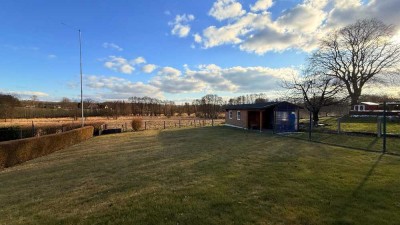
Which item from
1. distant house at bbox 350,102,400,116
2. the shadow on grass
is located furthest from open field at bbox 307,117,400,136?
the shadow on grass

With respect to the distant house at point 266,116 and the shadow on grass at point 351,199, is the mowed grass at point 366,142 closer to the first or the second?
the shadow on grass at point 351,199

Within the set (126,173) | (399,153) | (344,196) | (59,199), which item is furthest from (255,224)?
(399,153)

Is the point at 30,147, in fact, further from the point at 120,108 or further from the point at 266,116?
the point at 120,108

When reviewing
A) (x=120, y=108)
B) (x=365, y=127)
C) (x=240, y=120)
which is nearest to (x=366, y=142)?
(x=365, y=127)

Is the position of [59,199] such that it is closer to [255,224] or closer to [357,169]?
[255,224]

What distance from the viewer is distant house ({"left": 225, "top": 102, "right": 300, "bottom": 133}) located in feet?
83.1

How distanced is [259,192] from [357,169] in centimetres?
434

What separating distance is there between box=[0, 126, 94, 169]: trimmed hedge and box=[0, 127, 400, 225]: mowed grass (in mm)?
2389

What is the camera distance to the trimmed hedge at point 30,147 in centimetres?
1248

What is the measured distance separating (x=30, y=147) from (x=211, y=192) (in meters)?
12.3

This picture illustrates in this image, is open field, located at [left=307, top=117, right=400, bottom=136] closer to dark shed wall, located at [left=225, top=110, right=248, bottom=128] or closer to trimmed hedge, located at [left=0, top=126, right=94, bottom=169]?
dark shed wall, located at [left=225, top=110, right=248, bottom=128]

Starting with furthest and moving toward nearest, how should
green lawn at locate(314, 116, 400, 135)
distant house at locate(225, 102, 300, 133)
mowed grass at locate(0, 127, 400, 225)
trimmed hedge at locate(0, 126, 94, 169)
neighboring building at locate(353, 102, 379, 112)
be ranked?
neighboring building at locate(353, 102, 379, 112) → distant house at locate(225, 102, 300, 133) → green lawn at locate(314, 116, 400, 135) → trimmed hedge at locate(0, 126, 94, 169) → mowed grass at locate(0, 127, 400, 225)

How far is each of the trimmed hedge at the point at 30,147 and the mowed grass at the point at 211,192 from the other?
2389mm

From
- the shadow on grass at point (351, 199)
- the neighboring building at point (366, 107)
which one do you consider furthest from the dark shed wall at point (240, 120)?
the shadow on grass at point (351, 199)
